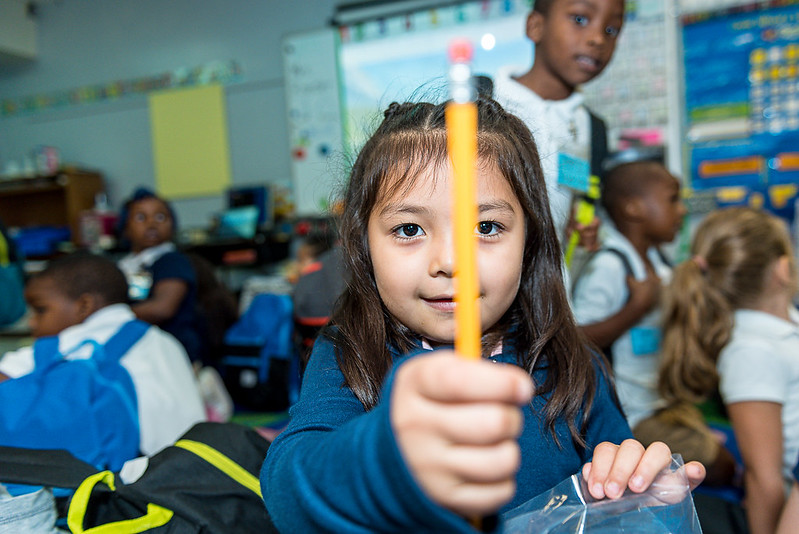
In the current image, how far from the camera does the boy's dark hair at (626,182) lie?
1.70 metres

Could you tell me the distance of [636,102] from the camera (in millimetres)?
3129

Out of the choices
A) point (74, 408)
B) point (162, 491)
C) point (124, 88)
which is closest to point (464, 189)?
point (162, 491)

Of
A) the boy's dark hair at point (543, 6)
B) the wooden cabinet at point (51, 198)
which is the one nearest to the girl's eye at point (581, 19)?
the boy's dark hair at point (543, 6)

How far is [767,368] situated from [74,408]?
4.47 feet

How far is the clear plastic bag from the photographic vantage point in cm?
56

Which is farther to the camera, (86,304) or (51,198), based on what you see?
(51,198)

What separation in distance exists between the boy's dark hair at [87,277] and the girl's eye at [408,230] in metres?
1.14

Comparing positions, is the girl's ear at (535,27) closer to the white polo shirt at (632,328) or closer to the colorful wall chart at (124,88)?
the white polo shirt at (632,328)

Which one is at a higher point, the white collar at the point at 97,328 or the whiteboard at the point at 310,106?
the whiteboard at the point at 310,106

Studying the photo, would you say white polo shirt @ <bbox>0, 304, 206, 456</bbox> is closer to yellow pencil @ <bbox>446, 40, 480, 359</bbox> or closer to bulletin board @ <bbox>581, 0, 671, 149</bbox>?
yellow pencil @ <bbox>446, 40, 480, 359</bbox>

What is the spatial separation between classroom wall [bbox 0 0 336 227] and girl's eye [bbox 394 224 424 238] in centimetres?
364

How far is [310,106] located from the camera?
12.9ft

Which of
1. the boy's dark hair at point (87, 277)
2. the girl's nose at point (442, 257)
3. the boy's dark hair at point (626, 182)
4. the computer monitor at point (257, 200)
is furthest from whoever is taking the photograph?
the computer monitor at point (257, 200)

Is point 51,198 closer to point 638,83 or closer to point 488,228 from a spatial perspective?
point 638,83
